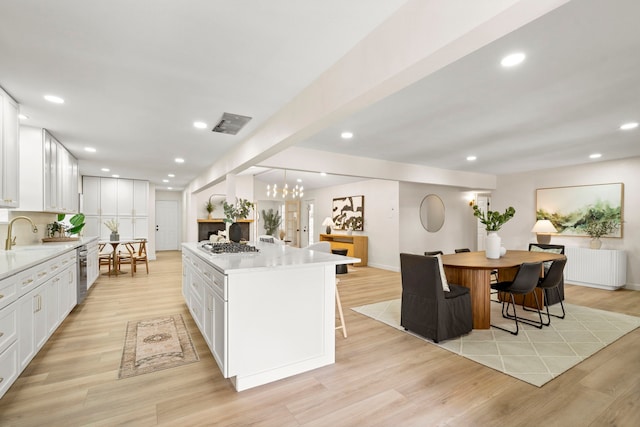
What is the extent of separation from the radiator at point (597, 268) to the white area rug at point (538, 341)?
2.06 m

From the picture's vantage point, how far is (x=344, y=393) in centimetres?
225

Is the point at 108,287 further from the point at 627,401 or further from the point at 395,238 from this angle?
the point at 627,401

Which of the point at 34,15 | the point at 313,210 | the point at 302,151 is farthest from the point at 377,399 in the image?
the point at 313,210

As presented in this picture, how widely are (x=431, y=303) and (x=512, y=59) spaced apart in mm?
2306

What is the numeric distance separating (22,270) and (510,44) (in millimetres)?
3972

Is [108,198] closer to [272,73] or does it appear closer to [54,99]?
[54,99]

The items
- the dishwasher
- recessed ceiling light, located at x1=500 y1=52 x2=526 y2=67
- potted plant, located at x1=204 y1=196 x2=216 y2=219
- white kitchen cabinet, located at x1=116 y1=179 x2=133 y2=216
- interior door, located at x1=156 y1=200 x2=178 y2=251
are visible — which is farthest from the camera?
interior door, located at x1=156 y1=200 x2=178 y2=251

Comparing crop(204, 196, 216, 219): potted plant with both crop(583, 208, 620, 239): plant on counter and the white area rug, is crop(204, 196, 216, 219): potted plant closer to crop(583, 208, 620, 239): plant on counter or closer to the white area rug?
the white area rug

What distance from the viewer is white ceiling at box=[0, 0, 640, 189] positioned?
181cm

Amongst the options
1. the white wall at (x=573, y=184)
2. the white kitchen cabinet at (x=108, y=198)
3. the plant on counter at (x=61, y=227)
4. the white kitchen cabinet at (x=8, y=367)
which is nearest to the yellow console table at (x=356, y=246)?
the white wall at (x=573, y=184)

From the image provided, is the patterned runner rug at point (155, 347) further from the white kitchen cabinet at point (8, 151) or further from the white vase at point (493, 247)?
the white vase at point (493, 247)

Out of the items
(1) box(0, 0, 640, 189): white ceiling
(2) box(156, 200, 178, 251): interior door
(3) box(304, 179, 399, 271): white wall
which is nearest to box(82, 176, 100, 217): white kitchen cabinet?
(2) box(156, 200, 178, 251): interior door

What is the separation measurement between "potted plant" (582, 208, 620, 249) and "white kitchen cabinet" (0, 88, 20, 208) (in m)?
9.01

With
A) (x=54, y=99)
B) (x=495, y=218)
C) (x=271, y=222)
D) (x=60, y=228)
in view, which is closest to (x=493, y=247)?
(x=495, y=218)
